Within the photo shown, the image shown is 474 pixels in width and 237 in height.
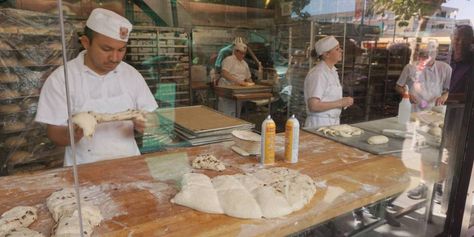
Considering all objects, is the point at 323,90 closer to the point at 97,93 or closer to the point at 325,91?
the point at 325,91

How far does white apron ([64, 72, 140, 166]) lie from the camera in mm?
1624

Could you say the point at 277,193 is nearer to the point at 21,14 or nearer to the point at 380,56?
the point at 21,14

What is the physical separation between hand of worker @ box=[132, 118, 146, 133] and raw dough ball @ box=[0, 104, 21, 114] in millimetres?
1478

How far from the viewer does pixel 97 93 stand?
1727mm

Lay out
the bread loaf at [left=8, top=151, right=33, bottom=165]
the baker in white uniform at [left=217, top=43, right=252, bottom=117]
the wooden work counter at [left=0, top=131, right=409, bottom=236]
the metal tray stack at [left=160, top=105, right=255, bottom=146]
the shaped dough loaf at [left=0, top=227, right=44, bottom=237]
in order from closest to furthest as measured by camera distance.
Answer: the shaped dough loaf at [left=0, top=227, right=44, bottom=237]
the wooden work counter at [left=0, top=131, right=409, bottom=236]
the metal tray stack at [left=160, top=105, right=255, bottom=146]
the bread loaf at [left=8, top=151, right=33, bottom=165]
the baker in white uniform at [left=217, top=43, right=252, bottom=117]

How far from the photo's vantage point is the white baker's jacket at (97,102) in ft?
5.16

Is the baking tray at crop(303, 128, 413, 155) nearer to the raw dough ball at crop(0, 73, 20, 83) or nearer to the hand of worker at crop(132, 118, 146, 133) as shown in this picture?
the hand of worker at crop(132, 118, 146, 133)

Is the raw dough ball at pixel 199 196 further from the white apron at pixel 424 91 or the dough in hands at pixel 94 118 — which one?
the white apron at pixel 424 91

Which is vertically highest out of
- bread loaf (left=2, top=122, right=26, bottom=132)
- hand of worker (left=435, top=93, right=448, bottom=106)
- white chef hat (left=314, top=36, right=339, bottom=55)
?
white chef hat (left=314, top=36, right=339, bottom=55)

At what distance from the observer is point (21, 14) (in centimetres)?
260

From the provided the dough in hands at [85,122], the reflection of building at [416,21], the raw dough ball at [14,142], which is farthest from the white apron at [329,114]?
the raw dough ball at [14,142]

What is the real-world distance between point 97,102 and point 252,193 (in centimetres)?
111

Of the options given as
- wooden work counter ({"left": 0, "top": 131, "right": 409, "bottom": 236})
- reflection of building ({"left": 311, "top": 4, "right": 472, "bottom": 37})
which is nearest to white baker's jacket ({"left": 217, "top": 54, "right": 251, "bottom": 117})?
reflection of building ({"left": 311, "top": 4, "right": 472, "bottom": 37})

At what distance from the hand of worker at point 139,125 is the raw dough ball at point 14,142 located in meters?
1.42
